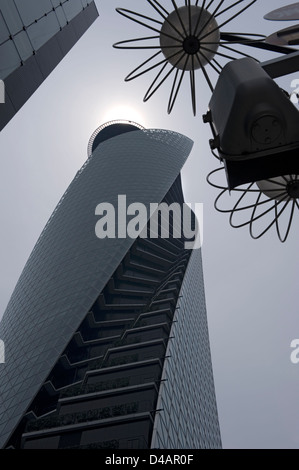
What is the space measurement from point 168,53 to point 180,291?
267 feet

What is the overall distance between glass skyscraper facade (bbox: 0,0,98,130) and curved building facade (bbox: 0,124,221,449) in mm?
42062

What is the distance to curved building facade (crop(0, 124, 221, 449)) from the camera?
2105 inches

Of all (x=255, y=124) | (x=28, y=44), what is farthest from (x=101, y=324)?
(x=255, y=124)

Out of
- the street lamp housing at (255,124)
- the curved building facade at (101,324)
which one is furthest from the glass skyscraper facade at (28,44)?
the curved building facade at (101,324)

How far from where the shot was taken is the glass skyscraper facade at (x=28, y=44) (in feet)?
34.7

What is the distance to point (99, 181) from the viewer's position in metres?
124

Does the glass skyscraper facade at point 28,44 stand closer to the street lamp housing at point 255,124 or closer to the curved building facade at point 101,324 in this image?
the street lamp housing at point 255,124

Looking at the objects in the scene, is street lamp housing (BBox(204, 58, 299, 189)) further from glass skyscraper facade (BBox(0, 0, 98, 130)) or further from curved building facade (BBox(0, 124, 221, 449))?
curved building facade (BBox(0, 124, 221, 449))

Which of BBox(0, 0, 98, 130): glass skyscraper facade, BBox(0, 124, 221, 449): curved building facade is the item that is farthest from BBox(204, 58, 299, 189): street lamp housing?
BBox(0, 124, 221, 449): curved building facade

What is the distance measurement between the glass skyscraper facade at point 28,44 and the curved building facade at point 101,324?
42062 millimetres

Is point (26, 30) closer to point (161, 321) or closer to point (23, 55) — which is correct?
point (23, 55)

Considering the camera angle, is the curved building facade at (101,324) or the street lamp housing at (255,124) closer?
the street lamp housing at (255,124)

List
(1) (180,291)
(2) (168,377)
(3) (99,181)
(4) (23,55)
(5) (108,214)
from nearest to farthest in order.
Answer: (4) (23,55) < (2) (168,377) < (1) (180,291) < (5) (108,214) < (3) (99,181)
